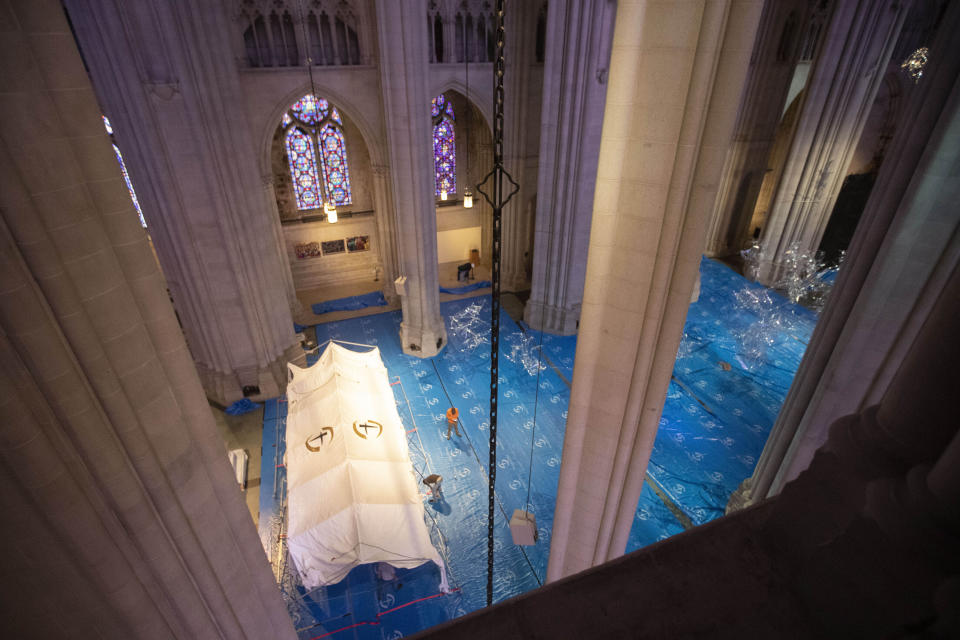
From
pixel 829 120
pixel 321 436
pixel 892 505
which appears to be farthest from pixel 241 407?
pixel 829 120

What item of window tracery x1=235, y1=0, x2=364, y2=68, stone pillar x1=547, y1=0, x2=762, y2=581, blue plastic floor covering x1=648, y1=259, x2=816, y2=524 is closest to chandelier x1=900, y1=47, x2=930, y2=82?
blue plastic floor covering x1=648, y1=259, x2=816, y2=524

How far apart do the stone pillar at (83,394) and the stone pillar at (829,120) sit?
1417 cm

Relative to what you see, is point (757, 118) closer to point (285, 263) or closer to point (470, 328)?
point (470, 328)

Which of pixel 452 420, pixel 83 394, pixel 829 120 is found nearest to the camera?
pixel 83 394

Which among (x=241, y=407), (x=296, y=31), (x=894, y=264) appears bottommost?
(x=241, y=407)

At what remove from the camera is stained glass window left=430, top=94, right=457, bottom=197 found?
14672 mm

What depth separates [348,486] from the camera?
5.96 m

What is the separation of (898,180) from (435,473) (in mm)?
7031

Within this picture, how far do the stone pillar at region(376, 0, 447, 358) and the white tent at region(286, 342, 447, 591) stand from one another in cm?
311

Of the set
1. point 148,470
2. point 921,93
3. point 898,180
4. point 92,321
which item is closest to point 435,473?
point 148,470

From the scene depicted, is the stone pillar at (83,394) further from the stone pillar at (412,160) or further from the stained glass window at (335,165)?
the stained glass window at (335,165)

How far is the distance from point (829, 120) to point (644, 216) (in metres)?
12.3

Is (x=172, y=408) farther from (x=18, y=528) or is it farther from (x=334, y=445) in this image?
(x=334, y=445)

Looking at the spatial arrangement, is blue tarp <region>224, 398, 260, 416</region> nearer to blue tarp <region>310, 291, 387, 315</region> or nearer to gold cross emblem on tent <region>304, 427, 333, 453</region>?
gold cross emblem on tent <region>304, 427, 333, 453</region>
